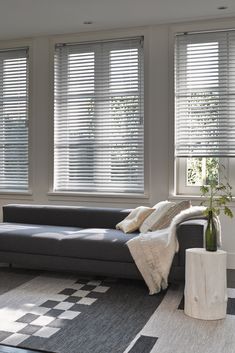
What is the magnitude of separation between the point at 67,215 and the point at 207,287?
6.84 ft

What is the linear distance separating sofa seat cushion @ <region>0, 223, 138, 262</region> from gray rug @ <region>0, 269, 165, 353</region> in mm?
281

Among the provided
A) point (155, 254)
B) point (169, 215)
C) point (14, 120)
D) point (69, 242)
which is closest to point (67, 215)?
point (69, 242)

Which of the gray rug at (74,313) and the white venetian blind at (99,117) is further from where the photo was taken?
the white venetian blind at (99,117)

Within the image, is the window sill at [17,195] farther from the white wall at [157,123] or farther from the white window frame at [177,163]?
the white window frame at [177,163]

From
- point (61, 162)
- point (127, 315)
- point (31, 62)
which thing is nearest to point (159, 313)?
point (127, 315)

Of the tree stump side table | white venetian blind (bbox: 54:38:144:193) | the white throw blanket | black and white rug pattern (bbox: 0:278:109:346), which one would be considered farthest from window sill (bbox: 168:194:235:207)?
the tree stump side table

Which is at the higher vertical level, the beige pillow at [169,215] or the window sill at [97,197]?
the window sill at [97,197]

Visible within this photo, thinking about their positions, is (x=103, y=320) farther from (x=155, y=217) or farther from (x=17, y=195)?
(x=17, y=195)

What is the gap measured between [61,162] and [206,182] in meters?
1.82

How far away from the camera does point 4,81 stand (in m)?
5.64

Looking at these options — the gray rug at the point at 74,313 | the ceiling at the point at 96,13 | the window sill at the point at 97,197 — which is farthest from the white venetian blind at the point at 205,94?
the gray rug at the point at 74,313

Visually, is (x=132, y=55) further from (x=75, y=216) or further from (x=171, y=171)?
(x=75, y=216)

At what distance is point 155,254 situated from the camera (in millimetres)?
3514

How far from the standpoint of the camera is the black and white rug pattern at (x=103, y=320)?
258 centimetres
